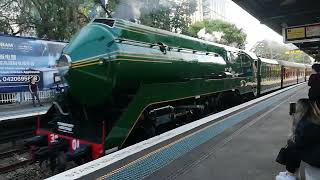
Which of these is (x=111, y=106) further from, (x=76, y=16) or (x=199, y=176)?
(x=76, y=16)

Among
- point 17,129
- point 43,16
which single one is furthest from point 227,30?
point 17,129

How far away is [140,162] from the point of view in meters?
4.04

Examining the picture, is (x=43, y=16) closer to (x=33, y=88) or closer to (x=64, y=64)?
(x=33, y=88)

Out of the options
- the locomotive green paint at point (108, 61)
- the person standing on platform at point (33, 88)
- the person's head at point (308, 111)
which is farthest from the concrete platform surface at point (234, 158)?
the person standing on platform at point (33, 88)

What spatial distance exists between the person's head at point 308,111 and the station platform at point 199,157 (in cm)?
104

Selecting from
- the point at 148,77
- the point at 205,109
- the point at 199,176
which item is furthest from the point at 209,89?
the point at 199,176

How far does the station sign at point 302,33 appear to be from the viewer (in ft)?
55.1

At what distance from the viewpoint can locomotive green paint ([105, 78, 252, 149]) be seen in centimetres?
620

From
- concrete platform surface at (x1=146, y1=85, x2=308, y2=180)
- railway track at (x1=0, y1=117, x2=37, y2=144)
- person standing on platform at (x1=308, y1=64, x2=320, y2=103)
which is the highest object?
person standing on platform at (x1=308, y1=64, x2=320, y2=103)

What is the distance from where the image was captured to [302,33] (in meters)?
17.4

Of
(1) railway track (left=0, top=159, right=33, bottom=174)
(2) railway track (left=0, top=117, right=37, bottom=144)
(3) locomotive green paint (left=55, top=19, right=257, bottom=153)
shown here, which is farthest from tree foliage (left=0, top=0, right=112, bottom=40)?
(1) railway track (left=0, top=159, right=33, bottom=174)

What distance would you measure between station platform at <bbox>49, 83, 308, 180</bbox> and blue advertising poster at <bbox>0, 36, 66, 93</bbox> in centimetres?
1028

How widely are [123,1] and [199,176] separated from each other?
8.76m

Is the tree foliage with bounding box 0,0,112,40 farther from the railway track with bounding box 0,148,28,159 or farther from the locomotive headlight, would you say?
the locomotive headlight
